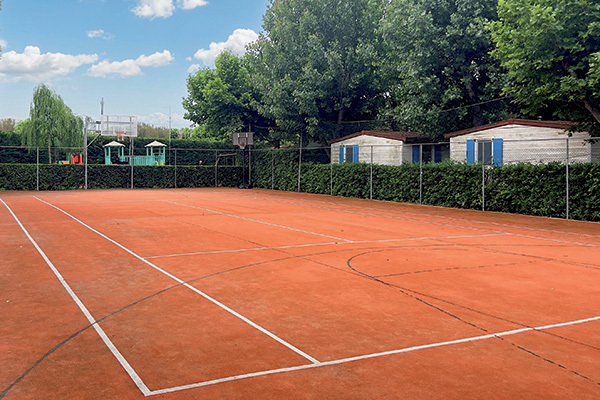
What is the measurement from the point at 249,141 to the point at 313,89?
333 inches

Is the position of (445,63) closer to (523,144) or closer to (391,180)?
(523,144)

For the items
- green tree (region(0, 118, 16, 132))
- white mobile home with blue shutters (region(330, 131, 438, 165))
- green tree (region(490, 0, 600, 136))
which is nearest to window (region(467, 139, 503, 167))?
white mobile home with blue shutters (region(330, 131, 438, 165))

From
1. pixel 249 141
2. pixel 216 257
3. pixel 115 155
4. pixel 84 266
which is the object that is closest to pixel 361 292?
pixel 216 257

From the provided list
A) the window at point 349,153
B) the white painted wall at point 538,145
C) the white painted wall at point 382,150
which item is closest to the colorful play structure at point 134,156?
the window at point 349,153

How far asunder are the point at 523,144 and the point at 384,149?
28.4 feet

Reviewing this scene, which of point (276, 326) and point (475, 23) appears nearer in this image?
point (276, 326)

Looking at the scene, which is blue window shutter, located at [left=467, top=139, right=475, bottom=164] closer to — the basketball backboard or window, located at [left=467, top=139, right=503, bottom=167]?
window, located at [left=467, top=139, right=503, bottom=167]

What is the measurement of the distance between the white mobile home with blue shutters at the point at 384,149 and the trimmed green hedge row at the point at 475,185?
6.20 feet

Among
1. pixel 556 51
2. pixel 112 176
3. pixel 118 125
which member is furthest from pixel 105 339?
pixel 118 125

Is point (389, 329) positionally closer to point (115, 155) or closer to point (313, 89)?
point (313, 89)

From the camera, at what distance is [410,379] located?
A: 464cm

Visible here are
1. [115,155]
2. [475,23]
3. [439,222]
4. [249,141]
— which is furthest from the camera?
[115,155]

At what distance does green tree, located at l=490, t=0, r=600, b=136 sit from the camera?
55.5ft

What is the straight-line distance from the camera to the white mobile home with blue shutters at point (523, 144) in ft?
73.9
